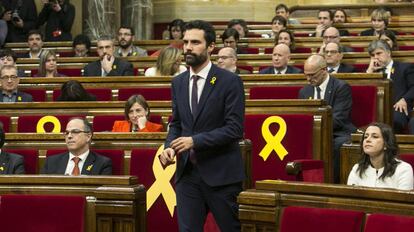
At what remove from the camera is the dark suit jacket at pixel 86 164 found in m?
6.62

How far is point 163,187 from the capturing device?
6562 millimetres

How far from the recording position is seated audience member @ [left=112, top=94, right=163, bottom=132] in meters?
7.50

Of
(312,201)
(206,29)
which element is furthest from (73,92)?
(312,201)

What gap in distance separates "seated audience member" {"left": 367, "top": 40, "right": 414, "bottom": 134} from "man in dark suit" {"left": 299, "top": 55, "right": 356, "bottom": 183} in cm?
110

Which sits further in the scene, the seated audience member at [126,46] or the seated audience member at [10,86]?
the seated audience member at [126,46]

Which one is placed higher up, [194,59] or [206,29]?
[206,29]

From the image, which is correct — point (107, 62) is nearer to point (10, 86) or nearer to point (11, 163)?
point (10, 86)

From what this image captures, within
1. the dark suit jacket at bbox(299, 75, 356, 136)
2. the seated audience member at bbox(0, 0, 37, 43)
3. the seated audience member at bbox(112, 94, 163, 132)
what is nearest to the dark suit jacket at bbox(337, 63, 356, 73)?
the dark suit jacket at bbox(299, 75, 356, 136)

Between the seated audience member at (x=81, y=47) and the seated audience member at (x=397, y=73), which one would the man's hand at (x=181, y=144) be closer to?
the seated audience member at (x=397, y=73)

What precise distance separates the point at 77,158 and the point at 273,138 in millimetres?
1377

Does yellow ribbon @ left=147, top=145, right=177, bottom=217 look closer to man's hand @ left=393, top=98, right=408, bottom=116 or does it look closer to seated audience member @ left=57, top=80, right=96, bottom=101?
seated audience member @ left=57, top=80, right=96, bottom=101

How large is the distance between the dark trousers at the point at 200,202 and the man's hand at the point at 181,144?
213 mm

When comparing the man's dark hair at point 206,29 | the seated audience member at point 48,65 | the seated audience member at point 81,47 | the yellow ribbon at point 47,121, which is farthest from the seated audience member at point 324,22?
the man's dark hair at point 206,29

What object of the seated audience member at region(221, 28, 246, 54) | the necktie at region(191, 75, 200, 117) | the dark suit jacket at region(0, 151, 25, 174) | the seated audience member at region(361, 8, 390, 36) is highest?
the seated audience member at region(361, 8, 390, 36)
